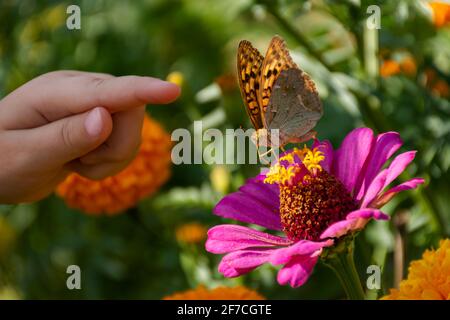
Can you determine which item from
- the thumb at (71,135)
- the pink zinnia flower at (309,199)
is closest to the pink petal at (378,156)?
the pink zinnia flower at (309,199)

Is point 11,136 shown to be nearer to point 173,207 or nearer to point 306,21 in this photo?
point 173,207

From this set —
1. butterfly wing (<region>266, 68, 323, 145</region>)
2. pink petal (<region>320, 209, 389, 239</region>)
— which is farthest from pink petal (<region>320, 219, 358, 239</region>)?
butterfly wing (<region>266, 68, 323, 145</region>)

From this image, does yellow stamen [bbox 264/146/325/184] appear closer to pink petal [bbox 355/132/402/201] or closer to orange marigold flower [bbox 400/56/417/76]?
pink petal [bbox 355/132/402/201]

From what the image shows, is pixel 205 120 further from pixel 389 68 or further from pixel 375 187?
pixel 375 187

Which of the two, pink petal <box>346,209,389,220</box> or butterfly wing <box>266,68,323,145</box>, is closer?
pink petal <box>346,209,389,220</box>

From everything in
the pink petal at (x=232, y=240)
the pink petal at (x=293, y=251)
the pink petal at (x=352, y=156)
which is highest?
the pink petal at (x=352, y=156)

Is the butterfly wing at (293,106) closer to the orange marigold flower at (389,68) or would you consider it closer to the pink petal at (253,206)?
the pink petal at (253,206)
